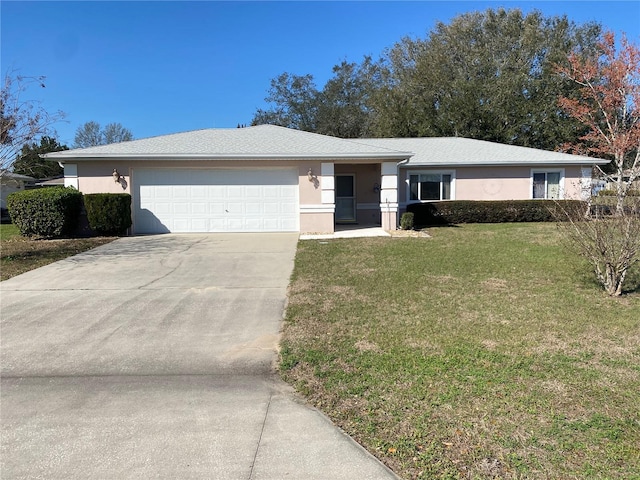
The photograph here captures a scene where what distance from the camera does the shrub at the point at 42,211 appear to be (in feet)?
43.4

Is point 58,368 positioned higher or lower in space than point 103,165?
lower

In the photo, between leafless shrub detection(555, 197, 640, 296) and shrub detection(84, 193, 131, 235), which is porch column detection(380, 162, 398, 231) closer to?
leafless shrub detection(555, 197, 640, 296)

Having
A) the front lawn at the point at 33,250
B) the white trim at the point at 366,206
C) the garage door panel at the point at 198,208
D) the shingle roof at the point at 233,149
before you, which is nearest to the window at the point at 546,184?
the white trim at the point at 366,206

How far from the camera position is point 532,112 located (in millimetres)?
29953

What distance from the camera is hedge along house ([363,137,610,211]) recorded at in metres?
19.0

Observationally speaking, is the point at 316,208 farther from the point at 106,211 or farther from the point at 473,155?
the point at 473,155

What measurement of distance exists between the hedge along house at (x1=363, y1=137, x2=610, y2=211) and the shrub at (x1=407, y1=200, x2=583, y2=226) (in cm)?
102

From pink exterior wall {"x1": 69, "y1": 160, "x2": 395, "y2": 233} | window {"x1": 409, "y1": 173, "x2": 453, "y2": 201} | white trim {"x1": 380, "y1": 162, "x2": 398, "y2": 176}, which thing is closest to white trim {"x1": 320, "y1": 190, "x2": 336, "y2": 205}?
pink exterior wall {"x1": 69, "y1": 160, "x2": 395, "y2": 233}

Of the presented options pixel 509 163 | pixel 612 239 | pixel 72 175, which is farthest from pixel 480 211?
pixel 72 175

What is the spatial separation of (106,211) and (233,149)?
4.55 meters

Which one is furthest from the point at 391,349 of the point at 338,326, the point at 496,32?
the point at 496,32

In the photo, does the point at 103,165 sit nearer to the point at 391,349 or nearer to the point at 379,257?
the point at 379,257

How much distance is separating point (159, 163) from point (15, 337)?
34.0ft

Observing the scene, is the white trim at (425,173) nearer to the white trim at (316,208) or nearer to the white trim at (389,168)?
the white trim at (389,168)
